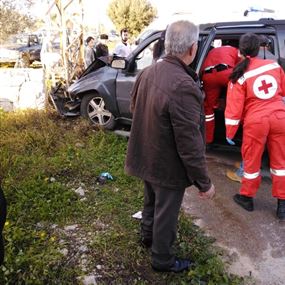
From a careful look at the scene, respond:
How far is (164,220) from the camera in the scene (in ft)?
8.67

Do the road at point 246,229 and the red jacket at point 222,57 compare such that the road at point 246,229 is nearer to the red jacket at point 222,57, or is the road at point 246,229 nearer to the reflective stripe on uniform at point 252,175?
the reflective stripe on uniform at point 252,175

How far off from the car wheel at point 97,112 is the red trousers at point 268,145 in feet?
9.17

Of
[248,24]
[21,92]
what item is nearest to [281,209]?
[248,24]

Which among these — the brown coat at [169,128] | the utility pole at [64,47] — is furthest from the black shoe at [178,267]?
the utility pole at [64,47]

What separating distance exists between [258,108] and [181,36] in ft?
5.39

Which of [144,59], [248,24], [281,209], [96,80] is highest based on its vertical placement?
[248,24]

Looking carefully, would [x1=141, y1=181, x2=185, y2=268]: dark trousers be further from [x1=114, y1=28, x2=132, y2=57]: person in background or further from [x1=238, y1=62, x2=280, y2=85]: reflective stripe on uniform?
[x1=114, y1=28, x2=132, y2=57]: person in background

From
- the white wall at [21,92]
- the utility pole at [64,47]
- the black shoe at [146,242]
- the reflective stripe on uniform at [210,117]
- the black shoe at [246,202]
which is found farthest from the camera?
the utility pole at [64,47]

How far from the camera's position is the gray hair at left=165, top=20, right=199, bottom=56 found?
7.47 feet

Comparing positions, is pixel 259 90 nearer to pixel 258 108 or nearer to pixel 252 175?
pixel 258 108

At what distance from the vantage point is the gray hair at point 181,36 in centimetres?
228

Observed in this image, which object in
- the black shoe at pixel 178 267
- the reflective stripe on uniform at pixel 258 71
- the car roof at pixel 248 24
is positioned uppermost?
the car roof at pixel 248 24

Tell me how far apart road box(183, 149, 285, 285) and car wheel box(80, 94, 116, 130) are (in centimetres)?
A: 211

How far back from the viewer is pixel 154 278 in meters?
2.84
